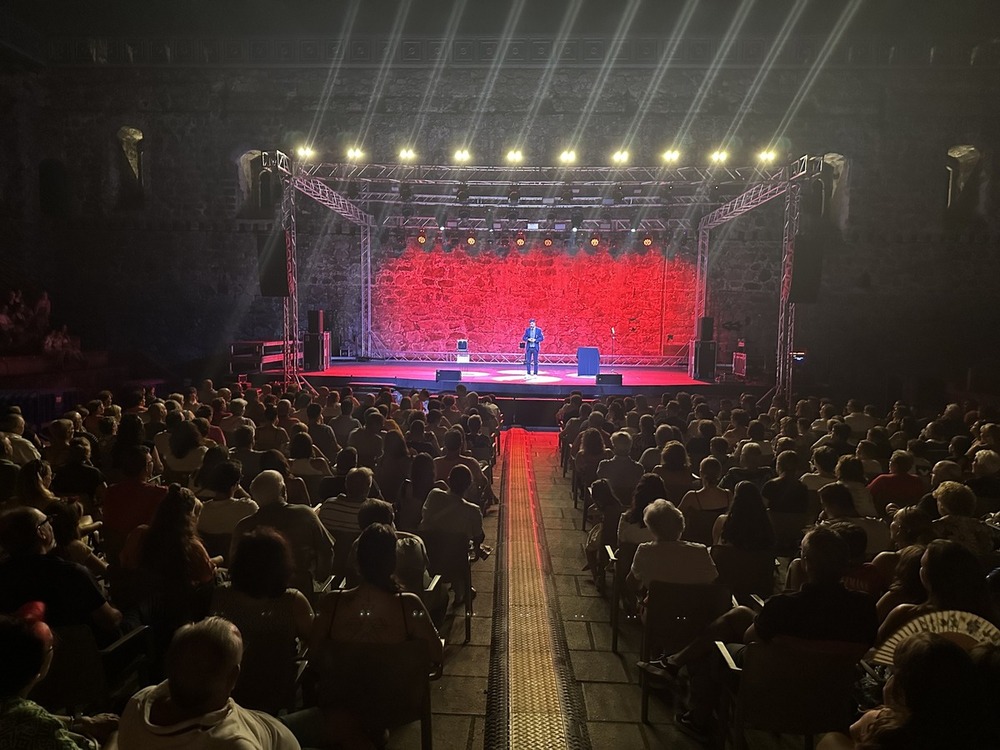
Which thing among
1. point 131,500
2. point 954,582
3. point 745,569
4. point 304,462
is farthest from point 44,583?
point 954,582

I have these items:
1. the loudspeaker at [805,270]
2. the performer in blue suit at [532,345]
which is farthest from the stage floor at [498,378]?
the loudspeaker at [805,270]

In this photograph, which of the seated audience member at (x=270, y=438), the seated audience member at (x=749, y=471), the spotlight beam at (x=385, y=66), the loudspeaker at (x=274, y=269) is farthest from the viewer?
the spotlight beam at (x=385, y=66)

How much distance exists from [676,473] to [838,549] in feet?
8.71

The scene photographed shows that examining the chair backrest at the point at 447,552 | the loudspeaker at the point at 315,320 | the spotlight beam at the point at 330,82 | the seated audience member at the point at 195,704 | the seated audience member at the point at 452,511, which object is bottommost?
the chair backrest at the point at 447,552

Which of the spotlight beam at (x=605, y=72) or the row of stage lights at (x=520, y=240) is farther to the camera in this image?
the row of stage lights at (x=520, y=240)

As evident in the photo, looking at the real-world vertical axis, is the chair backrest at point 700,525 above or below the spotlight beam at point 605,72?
below

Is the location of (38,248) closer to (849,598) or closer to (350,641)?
(350,641)

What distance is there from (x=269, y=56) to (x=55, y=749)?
18.0m

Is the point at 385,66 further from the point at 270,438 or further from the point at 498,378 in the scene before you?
the point at 270,438

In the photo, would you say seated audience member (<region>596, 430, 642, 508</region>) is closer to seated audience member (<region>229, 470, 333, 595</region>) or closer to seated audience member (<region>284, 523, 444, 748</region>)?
seated audience member (<region>229, 470, 333, 595</region>)

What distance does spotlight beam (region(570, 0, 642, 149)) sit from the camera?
16.1 metres

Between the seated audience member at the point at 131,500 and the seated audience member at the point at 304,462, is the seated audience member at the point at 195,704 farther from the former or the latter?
the seated audience member at the point at 304,462

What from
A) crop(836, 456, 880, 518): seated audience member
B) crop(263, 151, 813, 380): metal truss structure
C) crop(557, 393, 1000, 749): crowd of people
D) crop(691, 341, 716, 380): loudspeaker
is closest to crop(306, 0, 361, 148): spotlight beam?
crop(263, 151, 813, 380): metal truss structure

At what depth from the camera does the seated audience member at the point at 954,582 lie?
8.80ft
